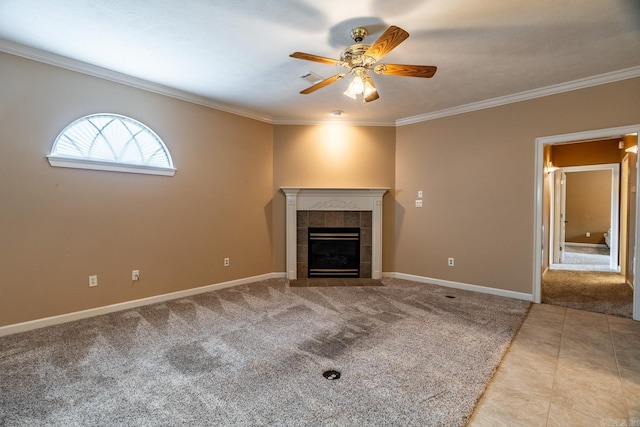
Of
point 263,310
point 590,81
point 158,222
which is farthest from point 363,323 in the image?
point 590,81

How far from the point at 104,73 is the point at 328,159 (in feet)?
10.3

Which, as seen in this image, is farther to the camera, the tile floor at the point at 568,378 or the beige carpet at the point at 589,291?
the beige carpet at the point at 589,291

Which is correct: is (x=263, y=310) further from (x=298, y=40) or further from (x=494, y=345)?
(x=298, y=40)

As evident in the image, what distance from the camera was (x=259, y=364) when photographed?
7.52ft

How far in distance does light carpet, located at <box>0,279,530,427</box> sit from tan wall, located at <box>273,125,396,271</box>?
2.02 metres

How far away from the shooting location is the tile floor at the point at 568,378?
1762mm

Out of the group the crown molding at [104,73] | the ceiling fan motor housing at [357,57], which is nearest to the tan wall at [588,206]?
the ceiling fan motor housing at [357,57]

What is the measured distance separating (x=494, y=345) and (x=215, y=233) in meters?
3.60

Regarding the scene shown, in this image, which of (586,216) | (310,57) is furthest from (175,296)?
(586,216)

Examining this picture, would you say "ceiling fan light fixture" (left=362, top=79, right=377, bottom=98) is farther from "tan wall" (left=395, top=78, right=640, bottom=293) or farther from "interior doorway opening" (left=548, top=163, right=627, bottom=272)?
"interior doorway opening" (left=548, top=163, right=627, bottom=272)

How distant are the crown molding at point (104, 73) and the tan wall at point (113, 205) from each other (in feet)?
0.20

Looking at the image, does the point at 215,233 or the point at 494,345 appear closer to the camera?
the point at 494,345

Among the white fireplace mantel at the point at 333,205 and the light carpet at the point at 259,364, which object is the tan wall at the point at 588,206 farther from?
the white fireplace mantel at the point at 333,205

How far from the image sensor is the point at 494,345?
2.62m
